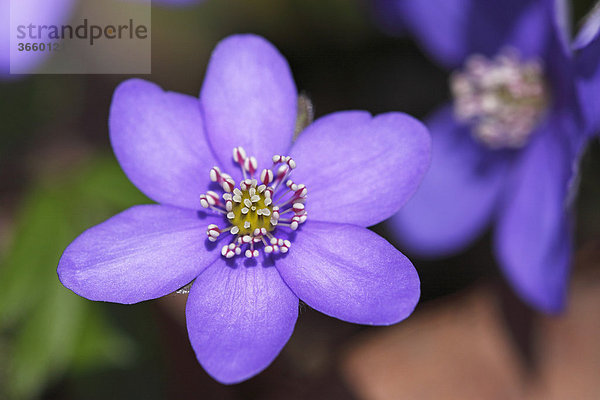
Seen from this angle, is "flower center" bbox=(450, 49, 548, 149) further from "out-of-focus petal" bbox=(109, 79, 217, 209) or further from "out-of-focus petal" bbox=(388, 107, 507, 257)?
"out-of-focus petal" bbox=(109, 79, 217, 209)

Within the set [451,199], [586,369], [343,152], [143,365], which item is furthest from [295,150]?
[586,369]

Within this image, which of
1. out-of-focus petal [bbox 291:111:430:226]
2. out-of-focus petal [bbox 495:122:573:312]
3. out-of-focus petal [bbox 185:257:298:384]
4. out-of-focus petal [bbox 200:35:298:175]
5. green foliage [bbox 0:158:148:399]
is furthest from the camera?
green foliage [bbox 0:158:148:399]

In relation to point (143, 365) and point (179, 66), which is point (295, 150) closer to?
point (143, 365)

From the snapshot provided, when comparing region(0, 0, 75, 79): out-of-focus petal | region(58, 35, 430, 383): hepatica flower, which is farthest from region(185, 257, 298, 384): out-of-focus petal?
region(0, 0, 75, 79): out-of-focus petal

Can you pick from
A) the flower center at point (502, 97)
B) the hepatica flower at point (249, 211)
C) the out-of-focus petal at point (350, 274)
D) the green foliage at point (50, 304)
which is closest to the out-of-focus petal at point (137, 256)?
the hepatica flower at point (249, 211)

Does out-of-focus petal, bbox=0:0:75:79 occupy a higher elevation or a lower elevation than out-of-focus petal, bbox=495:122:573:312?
higher

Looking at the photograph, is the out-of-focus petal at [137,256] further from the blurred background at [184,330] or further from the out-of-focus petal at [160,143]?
the blurred background at [184,330]
